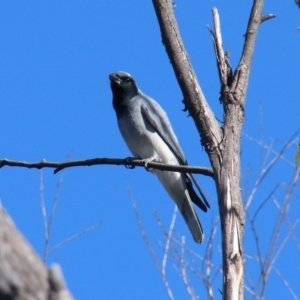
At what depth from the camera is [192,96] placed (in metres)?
2.45

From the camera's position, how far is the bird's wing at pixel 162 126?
538 cm

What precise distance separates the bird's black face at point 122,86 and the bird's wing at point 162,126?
24cm

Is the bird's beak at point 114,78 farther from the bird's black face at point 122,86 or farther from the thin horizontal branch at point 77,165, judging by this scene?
the thin horizontal branch at point 77,165

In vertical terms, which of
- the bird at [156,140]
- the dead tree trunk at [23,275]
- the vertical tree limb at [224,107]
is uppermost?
the bird at [156,140]

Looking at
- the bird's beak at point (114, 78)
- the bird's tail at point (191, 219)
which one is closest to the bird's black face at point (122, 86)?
the bird's beak at point (114, 78)

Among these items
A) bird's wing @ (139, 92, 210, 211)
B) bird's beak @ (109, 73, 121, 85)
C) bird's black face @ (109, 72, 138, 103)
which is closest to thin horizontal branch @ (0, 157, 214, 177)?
bird's wing @ (139, 92, 210, 211)

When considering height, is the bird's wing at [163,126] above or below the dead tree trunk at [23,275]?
above

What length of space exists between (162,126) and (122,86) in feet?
1.96

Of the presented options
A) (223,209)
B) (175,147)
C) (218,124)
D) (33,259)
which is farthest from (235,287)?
(175,147)

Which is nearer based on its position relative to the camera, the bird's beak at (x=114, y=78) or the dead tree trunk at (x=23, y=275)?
the dead tree trunk at (x=23, y=275)

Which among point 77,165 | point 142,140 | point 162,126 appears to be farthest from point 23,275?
point 162,126

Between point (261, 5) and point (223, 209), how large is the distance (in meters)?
0.94

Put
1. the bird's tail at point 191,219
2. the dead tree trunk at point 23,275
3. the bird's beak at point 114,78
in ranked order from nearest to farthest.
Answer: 1. the dead tree trunk at point 23,275
2. the bird's tail at point 191,219
3. the bird's beak at point 114,78

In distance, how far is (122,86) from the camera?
5766mm
